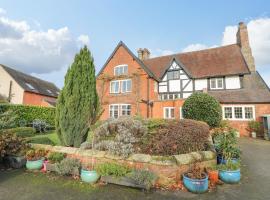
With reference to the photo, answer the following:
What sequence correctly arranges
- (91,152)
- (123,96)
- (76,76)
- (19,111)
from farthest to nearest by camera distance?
(123,96)
(19,111)
(76,76)
(91,152)

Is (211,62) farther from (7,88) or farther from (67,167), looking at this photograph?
(7,88)

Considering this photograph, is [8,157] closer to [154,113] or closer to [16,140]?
[16,140]

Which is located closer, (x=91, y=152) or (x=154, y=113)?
(x=91, y=152)

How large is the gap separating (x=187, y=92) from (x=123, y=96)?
25.4ft

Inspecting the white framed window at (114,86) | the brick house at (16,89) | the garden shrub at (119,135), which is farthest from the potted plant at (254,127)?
the brick house at (16,89)

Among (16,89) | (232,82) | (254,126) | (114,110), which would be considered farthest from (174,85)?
(16,89)

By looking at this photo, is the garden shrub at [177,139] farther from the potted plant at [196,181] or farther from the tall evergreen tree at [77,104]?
the tall evergreen tree at [77,104]

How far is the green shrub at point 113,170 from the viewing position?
550cm

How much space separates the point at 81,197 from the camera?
15.3 feet

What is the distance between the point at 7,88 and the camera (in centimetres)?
2719

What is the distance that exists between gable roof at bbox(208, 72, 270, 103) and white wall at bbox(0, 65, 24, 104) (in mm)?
26708

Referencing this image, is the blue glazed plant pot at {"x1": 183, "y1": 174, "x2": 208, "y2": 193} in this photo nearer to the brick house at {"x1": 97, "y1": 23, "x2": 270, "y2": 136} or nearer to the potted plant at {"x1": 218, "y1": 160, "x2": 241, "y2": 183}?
the potted plant at {"x1": 218, "y1": 160, "x2": 241, "y2": 183}

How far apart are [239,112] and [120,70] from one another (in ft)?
46.8

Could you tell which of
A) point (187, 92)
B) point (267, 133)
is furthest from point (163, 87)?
point (267, 133)
